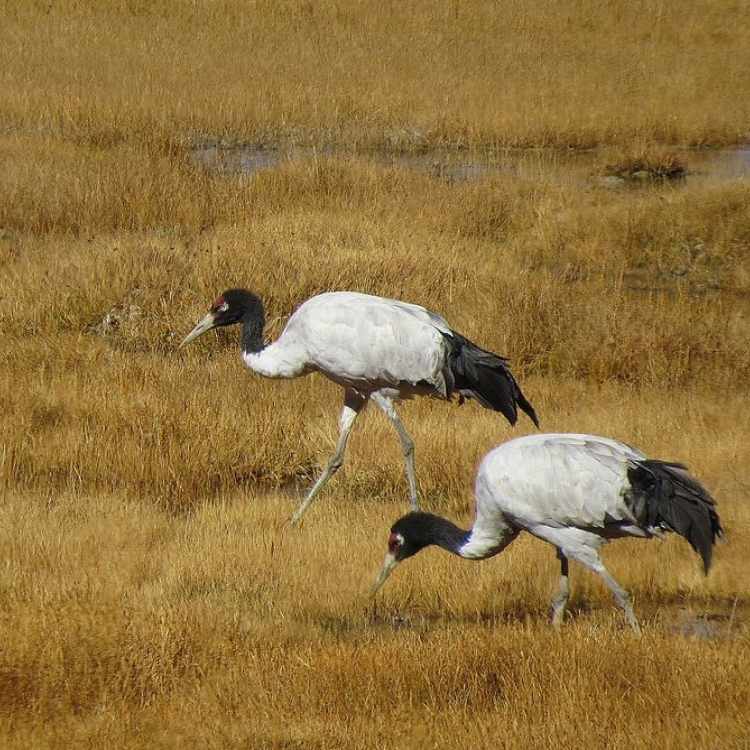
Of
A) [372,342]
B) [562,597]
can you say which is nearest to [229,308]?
[372,342]

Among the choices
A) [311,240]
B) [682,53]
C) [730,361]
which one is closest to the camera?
[730,361]

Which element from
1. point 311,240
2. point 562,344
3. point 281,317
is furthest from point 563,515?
point 311,240

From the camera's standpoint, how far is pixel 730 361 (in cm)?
943

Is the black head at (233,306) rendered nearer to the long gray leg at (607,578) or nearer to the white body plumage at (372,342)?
the white body plumage at (372,342)

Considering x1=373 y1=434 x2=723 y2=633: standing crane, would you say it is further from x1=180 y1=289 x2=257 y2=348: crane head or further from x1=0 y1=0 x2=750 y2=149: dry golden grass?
x1=0 y1=0 x2=750 y2=149: dry golden grass

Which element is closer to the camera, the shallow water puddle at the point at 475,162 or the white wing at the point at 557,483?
the white wing at the point at 557,483

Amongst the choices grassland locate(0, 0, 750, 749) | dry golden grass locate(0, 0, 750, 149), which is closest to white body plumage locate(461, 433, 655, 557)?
grassland locate(0, 0, 750, 749)

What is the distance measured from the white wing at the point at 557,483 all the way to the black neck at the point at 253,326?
249 cm

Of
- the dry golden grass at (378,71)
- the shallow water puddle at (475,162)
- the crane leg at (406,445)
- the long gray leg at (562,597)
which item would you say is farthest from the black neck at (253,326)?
Answer: the dry golden grass at (378,71)

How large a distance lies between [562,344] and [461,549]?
14.1 feet

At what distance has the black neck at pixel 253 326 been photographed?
7.67 metres

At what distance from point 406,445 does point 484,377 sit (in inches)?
22.5

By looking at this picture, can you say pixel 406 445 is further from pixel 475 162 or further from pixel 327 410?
pixel 475 162

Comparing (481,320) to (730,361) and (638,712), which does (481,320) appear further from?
(638,712)
